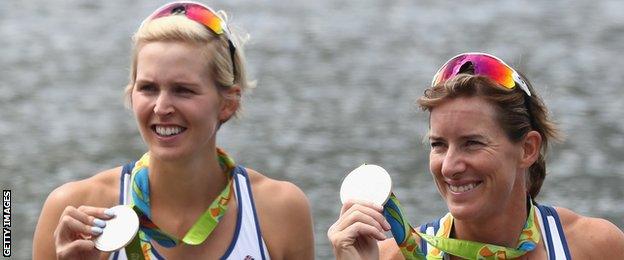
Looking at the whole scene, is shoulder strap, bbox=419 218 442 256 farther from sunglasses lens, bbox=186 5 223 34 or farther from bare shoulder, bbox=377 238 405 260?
sunglasses lens, bbox=186 5 223 34

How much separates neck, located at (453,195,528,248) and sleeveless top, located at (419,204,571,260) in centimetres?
9

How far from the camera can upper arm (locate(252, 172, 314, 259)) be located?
5.22 metres

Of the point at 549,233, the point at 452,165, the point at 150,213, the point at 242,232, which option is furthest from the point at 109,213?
the point at 549,233

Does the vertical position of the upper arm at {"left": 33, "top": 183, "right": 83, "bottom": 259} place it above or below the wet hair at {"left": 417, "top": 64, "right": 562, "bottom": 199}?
below

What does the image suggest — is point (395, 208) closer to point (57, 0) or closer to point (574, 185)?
point (574, 185)

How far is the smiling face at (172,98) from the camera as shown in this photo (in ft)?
16.1

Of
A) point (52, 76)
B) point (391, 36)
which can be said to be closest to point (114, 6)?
point (52, 76)

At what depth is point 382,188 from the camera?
4.64 m

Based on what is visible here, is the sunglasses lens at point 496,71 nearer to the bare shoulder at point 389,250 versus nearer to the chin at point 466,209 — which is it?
the chin at point 466,209

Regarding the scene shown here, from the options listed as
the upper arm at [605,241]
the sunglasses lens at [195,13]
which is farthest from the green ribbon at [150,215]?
the upper arm at [605,241]

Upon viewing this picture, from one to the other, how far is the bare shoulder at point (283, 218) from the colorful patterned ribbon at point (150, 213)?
131 millimetres

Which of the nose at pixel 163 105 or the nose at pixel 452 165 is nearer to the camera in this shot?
the nose at pixel 452 165

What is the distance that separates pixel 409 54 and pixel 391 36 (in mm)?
460

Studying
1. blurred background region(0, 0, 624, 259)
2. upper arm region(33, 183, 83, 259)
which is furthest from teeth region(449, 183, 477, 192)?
blurred background region(0, 0, 624, 259)
